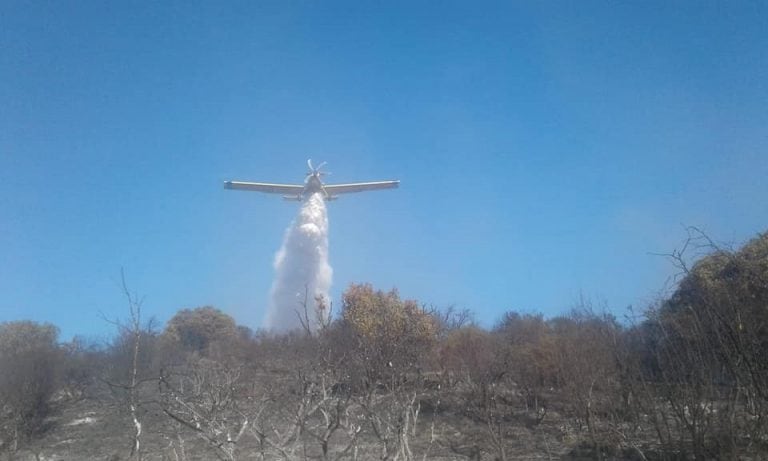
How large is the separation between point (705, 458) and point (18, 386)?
20.3 m

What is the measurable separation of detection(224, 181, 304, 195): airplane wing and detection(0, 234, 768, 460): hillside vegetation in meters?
28.2

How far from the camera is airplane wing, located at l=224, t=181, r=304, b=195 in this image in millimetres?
60438

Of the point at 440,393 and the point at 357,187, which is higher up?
the point at 357,187

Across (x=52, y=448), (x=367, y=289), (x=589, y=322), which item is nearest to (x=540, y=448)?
(x=589, y=322)

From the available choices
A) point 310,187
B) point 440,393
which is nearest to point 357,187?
point 310,187

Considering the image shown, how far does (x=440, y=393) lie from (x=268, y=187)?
49.1 metres

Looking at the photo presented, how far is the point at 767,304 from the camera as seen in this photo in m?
10.3

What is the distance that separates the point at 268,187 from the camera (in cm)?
6128

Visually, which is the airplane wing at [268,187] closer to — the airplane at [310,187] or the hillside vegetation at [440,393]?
the airplane at [310,187]

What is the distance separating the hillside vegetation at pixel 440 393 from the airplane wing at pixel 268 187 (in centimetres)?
2820

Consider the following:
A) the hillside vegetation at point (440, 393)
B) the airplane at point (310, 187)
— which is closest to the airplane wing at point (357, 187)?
the airplane at point (310, 187)

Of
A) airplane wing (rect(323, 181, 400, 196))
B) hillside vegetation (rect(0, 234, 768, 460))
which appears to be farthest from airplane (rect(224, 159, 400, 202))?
hillside vegetation (rect(0, 234, 768, 460))

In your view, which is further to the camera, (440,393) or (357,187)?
(357,187)

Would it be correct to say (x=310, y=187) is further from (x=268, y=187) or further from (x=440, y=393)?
(x=440, y=393)
